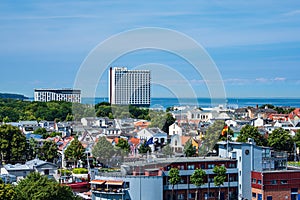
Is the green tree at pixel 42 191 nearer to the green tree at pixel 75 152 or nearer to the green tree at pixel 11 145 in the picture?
the green tree at pixel 75 152

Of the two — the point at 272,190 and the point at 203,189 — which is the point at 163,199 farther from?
the point at 272,190

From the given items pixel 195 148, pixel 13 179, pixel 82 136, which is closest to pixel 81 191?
pixel 13 179

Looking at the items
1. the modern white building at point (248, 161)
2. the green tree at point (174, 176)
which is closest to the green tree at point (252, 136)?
the modern white building at point (248, 161)

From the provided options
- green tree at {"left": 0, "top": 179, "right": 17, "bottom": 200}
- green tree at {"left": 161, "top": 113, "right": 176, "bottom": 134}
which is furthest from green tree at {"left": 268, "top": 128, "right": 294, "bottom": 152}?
green tree at {"left": 0, "top": 179, "right": 17, "bottom": 200}

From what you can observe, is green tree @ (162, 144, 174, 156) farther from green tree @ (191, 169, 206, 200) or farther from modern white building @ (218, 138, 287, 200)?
green tree @ (191, 169, 206, 200)

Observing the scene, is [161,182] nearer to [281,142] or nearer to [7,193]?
[7,193]

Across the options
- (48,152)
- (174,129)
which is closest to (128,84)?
(48,152)
